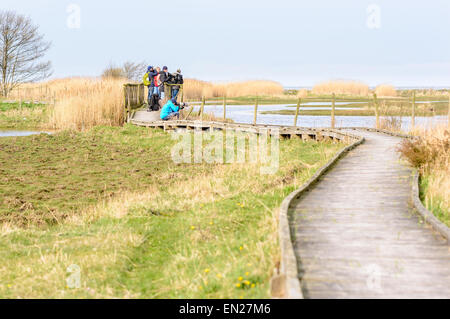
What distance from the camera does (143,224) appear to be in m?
10.9

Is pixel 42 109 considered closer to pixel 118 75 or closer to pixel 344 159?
pixel 118 75

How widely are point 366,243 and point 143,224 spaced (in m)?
4.47

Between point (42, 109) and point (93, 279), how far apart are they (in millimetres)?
33060

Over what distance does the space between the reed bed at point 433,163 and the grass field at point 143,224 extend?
2.50 meters

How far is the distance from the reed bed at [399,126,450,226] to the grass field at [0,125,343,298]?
2503mm

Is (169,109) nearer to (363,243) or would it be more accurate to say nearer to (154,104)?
(154,104)

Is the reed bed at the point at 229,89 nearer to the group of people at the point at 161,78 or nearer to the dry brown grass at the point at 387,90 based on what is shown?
the dry brown grass at the point at 387,90

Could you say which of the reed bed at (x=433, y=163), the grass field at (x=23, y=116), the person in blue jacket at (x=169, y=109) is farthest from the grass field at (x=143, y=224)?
the grass field at (x=23, y=116)

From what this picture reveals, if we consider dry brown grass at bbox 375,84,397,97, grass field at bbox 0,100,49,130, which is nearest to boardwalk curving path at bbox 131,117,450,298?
grass field at bbox 0,100,49,130

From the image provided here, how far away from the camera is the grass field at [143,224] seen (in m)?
7.72

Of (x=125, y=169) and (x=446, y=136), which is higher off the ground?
(x=446, y=136)

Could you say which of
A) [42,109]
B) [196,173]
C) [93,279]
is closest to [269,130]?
[196,173]

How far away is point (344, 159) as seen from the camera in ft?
47.9

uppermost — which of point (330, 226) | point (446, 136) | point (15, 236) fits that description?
point (446, 136)
